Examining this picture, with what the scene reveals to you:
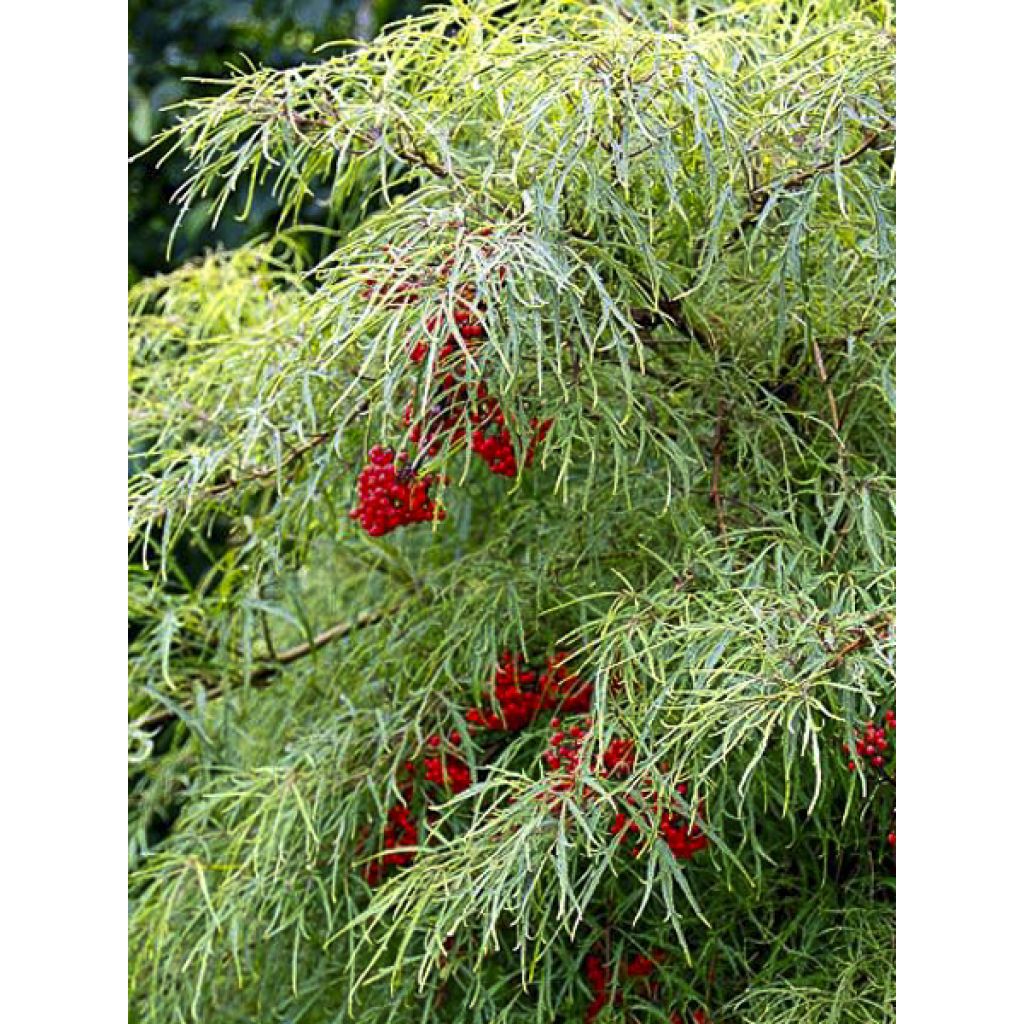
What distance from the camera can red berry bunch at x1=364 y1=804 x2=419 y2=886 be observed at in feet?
3.93

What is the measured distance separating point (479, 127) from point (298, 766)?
0.55 meters

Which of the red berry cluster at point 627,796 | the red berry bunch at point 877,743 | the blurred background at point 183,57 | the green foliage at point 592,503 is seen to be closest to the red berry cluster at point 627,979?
the green foliage at point 592,503

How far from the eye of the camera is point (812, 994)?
3.44 feet

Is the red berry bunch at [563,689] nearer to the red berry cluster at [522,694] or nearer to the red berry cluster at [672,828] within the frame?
the red berry cluster at [522,694]

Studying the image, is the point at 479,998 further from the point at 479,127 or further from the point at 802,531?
the point at 479,127

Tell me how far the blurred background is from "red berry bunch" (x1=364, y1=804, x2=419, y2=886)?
1417 millimetres

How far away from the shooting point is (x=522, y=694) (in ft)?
3.83

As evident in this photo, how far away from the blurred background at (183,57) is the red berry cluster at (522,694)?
4.63 feet

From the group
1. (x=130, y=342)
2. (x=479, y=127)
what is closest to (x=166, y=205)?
(x=130, y=342)
